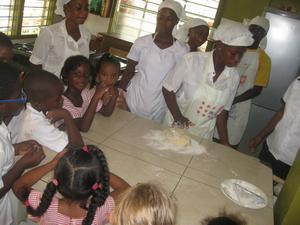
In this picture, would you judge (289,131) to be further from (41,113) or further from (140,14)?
(140,14)

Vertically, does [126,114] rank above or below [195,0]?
below

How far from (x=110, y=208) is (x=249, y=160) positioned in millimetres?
1004

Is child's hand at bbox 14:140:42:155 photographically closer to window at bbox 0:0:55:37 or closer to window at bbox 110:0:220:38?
window at bbox 0:0:55:37

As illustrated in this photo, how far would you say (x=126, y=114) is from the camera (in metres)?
2.08

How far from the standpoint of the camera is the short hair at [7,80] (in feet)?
3.73

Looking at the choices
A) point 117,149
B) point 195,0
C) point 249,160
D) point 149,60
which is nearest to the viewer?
point 117,149

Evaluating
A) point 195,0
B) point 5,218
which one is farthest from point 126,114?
point 195,0

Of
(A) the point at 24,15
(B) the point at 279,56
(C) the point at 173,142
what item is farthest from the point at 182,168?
(A) the point at 24,15

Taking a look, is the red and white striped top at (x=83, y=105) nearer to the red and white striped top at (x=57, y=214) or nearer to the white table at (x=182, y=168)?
the white table at (x=182, y=168)

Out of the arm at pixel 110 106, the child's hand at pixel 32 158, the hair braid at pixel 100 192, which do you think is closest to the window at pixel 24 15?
the arm at pixel 110 106

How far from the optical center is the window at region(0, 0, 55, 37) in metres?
3.39

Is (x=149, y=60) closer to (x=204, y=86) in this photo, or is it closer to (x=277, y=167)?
(x=204, y=86)

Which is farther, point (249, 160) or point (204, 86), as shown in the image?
point (204, 86)

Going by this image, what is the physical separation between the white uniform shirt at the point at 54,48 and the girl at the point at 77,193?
112 cm
